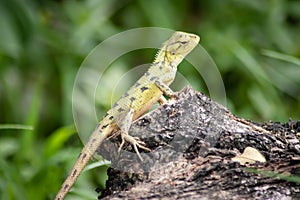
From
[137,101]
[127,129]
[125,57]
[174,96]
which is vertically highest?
[125,57]

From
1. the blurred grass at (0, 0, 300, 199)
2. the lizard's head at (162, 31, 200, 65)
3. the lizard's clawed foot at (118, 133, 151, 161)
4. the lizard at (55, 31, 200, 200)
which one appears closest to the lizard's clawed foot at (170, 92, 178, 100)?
the lizard at (55, 31, 200, 200)

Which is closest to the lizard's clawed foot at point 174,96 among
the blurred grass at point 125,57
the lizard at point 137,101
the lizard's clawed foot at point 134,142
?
the lizard at point 137,101

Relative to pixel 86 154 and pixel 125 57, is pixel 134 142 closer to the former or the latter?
pixel 86 154

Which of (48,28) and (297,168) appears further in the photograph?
(48,28)

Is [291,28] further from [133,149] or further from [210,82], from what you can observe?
[133,149]

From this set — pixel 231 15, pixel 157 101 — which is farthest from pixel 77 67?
pixel 157 101

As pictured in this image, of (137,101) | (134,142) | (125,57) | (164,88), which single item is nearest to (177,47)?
(164,88)

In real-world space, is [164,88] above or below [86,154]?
above
